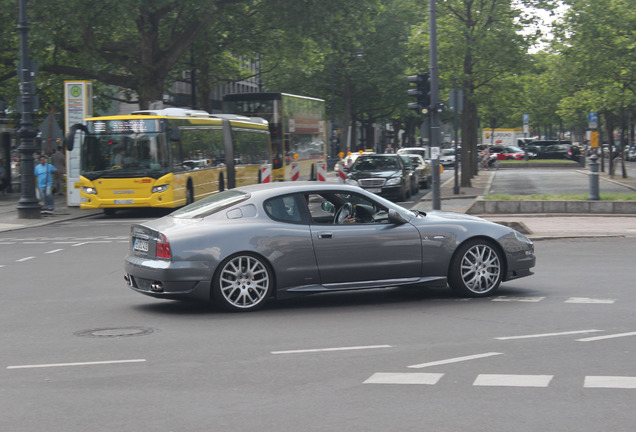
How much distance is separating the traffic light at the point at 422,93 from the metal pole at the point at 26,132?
32.4 feet

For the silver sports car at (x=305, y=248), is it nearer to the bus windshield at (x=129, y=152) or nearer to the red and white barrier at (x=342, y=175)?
the bus windshield at (x=129, y=152)

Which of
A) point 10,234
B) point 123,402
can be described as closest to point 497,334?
point 123,402

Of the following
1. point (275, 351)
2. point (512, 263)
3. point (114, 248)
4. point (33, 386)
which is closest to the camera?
point (33, 386)

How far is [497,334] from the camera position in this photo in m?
8.91

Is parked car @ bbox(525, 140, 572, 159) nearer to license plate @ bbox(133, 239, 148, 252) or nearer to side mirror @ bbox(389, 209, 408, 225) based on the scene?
side mirror @ bbox(389, 209, 408, 225)

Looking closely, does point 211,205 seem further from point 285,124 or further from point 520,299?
point 285,124

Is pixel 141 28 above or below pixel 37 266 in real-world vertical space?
above

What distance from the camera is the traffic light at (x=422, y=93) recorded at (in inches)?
944

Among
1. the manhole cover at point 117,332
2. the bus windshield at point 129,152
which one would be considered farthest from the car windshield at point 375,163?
the manhole cover at point 117,332

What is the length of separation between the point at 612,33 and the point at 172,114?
1789cm

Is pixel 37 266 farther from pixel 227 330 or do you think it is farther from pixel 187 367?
pixel 187 367

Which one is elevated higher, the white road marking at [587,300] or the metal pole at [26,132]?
the metal pole at [26,132]

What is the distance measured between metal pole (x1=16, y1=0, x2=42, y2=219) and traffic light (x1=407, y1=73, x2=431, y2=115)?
989cm

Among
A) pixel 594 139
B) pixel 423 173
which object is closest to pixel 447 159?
pixel 423 173
